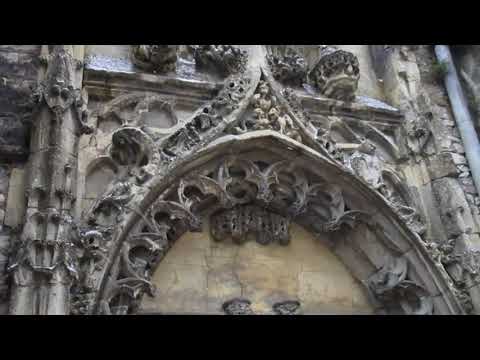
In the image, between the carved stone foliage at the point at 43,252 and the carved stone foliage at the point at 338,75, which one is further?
the carved stone foliage at the point at 338,75

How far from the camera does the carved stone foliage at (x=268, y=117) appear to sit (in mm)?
5891

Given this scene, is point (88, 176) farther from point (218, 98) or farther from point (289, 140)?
point (289, 140)

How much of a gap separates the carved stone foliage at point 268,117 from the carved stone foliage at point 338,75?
972mm

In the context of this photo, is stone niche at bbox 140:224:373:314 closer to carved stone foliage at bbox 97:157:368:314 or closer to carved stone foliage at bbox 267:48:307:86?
carved stone foliage at bbox 97:157:368:314

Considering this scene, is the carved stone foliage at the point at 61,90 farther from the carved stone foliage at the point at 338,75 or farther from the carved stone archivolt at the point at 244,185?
the carved stone foliage at the point at 338,75

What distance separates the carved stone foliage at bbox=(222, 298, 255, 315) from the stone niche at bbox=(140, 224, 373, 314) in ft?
0.18

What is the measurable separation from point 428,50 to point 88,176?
4709mm

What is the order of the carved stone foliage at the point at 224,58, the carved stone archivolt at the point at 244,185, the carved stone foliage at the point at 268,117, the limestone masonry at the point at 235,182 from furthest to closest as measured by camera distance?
the carved stone foliage at the point at 224,58
the carved stone foliage at the point at 268,117
the carved stone archivolt at the point at 244,185
the limestone masonry at the point at 235,182

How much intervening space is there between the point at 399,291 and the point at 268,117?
6.81ft

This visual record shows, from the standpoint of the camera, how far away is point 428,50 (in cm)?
780

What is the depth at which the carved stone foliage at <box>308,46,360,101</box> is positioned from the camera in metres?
6.74

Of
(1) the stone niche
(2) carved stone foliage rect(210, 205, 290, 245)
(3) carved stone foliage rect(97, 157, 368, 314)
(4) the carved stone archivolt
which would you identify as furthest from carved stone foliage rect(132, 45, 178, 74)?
(1) the stone niche

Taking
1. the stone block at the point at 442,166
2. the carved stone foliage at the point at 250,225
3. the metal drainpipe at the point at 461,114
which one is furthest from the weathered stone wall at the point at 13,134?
the metal drainpipe at the point at 461,114

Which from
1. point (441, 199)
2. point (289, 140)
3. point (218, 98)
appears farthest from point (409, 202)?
point (218, 98)
